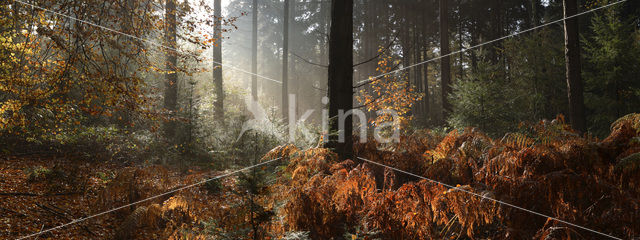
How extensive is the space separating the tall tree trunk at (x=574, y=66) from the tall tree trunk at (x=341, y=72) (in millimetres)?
6062

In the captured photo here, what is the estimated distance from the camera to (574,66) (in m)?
7.65

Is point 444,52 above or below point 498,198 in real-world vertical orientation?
above

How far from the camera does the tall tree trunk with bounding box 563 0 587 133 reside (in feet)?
25.0

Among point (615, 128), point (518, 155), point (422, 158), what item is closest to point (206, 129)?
point (422, 158)

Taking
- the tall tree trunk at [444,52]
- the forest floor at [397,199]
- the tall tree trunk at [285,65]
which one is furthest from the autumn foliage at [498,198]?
the tall tree trunk at [285,65]

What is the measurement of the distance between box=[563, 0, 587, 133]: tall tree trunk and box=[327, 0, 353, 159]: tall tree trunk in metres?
6.06

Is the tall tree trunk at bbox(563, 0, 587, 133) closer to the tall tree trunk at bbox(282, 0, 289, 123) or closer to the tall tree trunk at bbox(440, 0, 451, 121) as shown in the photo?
the tall tree trunk at bbox(440, 0, 451, 121)

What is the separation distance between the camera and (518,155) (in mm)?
3689

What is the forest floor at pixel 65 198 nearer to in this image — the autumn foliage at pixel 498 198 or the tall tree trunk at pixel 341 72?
the autumn foliage at pixel 498 198

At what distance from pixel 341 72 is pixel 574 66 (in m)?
6.40

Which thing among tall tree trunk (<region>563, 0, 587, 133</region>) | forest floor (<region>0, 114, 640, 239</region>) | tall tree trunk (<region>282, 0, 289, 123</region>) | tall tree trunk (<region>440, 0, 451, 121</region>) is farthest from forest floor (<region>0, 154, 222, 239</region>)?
tall tree trunk (<region>282, 0, 289, 123</region>)

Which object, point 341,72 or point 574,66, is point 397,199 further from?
point 574,66

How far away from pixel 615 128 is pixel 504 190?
2681 millimetres

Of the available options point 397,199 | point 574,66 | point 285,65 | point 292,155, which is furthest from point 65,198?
point 285,65
